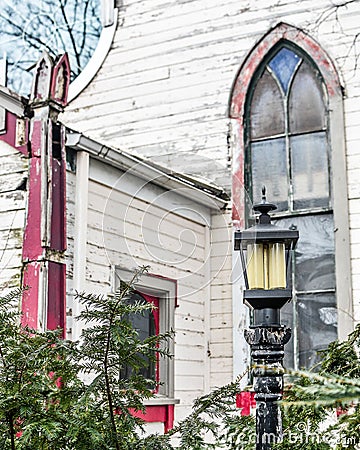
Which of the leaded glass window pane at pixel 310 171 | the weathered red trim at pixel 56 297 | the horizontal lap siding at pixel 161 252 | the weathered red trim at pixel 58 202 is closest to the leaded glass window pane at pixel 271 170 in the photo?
the leaded glass window pane at pixel 310 171

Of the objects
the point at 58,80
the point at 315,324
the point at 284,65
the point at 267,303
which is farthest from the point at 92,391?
the point at 284,65

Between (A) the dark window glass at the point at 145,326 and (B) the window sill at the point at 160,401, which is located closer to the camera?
(B) the window sill at the point at 160,401

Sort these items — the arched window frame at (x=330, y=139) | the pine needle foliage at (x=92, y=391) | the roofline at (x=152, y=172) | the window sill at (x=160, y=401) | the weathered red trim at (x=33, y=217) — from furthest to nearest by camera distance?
1. the arched window frame at (x=330, y=139)
2. the window sill at (x=160, y=401)
3. the roofline at (x=152, y=172)
4. the weathered red trim at (x=33, y=217)
5. the pine needle foliage at (x=92, y=391)

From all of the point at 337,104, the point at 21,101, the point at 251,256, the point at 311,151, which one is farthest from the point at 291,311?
the point at 251,256

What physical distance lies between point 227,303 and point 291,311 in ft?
1.93

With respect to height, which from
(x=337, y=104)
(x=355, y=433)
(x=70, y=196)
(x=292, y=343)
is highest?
(x=337, y=104)

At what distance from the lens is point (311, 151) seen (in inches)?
281

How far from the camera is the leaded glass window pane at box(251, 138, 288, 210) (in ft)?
23.7

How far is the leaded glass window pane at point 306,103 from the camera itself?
7168 millimetres

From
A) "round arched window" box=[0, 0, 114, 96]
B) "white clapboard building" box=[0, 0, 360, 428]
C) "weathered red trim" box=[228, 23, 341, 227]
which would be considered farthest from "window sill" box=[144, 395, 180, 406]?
"round arched window" box=[0, 0, 114, 96]

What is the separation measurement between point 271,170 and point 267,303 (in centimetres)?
406

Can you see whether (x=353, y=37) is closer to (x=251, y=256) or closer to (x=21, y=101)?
(x=21, y=101)

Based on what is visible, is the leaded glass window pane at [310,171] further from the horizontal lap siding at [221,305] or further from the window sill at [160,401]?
the window sill at [160,401]

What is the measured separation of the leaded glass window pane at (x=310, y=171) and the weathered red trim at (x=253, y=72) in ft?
1.60
